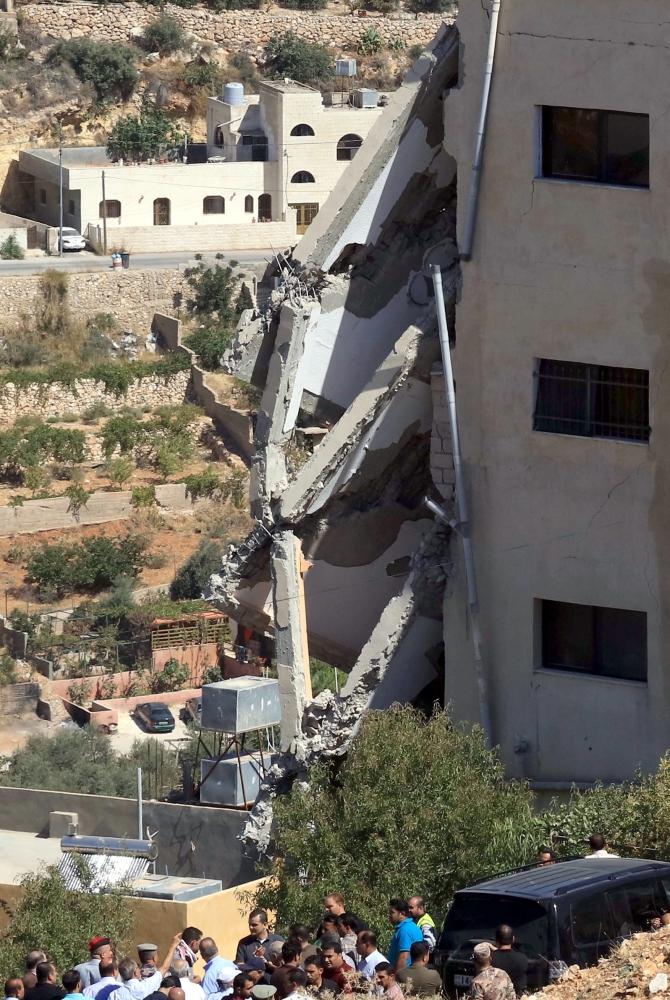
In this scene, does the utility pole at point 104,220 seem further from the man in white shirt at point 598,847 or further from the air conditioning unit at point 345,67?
the man in white shirt at point 598,847

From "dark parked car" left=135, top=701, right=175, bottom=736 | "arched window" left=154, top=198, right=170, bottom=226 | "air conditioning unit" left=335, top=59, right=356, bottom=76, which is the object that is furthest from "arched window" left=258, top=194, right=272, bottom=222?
"dark parked car" left=135, top=701, right=175, bottom=736

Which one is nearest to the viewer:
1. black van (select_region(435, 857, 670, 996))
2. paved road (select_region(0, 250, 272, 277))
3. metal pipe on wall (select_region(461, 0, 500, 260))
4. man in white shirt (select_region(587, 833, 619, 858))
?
black van (select_region(435, 857, 670, 996))

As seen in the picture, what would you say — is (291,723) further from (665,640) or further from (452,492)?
(665,640)

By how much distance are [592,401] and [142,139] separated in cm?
5967

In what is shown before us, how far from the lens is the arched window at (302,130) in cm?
7312

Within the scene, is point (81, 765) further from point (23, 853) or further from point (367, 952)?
point (367, 952)

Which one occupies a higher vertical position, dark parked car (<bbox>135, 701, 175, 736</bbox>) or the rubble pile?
the rubble pile

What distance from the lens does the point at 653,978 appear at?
1195 centimetres

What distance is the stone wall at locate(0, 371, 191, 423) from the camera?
6119 cm

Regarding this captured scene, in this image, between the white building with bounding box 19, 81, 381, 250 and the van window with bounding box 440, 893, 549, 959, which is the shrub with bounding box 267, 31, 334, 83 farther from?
the van window with bounding box 440, 893, 549, 959

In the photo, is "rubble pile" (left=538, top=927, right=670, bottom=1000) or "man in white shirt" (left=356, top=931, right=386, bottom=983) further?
"man in white shirt" (left=356, top=931, right=386, bottom=983)

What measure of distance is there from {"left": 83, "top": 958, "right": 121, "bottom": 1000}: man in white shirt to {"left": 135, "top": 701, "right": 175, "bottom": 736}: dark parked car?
2597 cm

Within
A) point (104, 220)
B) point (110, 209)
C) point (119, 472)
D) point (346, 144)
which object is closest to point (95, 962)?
point (119, 472)

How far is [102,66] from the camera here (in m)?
83.3
